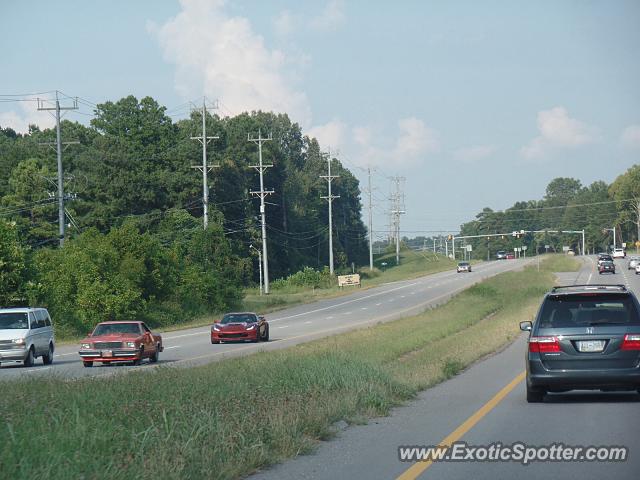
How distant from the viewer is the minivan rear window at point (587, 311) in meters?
A: 16.1

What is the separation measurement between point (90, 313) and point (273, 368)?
38854 millimetres

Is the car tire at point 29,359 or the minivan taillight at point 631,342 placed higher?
the minivan taillight at point 631,342

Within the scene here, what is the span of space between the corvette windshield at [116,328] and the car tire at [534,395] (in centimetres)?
1898

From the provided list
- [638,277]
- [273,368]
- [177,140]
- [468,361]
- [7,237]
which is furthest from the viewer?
[177,140]

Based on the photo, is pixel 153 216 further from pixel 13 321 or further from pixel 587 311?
pixel 587 311

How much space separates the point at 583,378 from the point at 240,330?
28.9 m

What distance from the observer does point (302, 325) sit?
56969mm

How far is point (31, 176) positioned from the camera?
97625 mm

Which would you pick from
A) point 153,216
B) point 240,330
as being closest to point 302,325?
point 240,330

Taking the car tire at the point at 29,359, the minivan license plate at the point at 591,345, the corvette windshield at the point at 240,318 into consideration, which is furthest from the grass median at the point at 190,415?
the corvette windshield at the point at 240,318

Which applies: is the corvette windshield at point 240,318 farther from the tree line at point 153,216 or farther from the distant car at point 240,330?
the tree line at point 153,216

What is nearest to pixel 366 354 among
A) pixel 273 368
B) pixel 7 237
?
pixel 273 368

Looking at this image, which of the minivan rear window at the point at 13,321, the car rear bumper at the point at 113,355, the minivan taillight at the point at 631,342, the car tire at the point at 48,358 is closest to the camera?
the minivan taillight at the point at 631,342

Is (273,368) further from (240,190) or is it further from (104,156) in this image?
(240,190)
